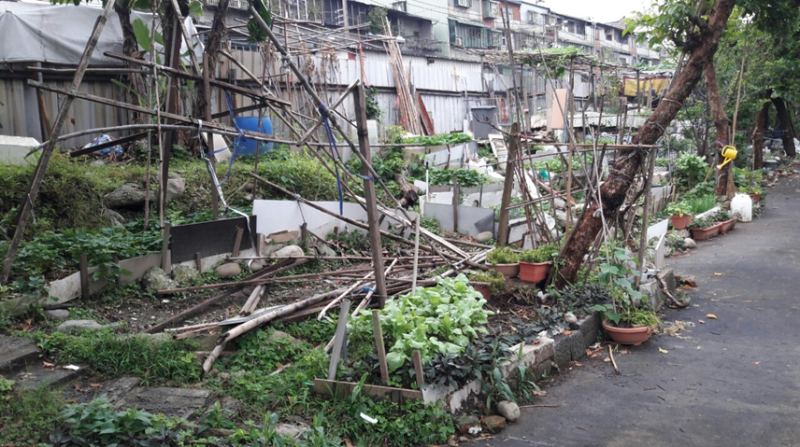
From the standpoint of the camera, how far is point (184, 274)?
684 cm

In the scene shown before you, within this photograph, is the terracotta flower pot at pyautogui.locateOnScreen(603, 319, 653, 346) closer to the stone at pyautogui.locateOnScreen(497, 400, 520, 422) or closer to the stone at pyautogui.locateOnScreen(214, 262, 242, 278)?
the stone at pyautogui.locateOnScreen(497, 400, 520, 422)

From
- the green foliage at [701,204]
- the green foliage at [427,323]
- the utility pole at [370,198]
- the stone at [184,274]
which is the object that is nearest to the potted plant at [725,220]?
the green foliage at [701,204]

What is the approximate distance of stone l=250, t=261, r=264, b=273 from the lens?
25.0 ft

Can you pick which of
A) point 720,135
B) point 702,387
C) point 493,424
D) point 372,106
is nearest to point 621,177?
point 702,387

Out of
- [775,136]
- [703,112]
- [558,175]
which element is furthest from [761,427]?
[775,136]

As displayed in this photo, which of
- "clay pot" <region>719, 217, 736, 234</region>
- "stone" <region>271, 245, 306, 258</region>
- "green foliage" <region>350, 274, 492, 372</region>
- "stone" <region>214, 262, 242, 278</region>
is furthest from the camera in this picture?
"clay pot" <region>719, 217, 736, 234</region>

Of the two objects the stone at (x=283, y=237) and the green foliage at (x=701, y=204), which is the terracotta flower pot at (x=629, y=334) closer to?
the stone at (x=283, y=237)

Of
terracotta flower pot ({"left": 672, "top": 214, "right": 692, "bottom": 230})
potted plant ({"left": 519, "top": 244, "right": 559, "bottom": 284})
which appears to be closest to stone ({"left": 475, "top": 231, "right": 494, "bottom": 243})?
potted plant ({"left": 519, "top": 244, "right": 559, "bottom": 284})

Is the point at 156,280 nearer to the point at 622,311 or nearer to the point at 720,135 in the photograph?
the point at 622,311

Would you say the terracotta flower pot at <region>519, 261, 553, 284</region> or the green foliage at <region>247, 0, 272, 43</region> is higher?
the green foliage at <region>247, 0, 272, 43</region>

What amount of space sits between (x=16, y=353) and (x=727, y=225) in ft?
42.0

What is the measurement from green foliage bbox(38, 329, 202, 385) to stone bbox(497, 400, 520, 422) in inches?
94.1

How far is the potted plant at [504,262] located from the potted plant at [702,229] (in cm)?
644

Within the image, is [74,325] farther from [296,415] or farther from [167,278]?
[296,415]
